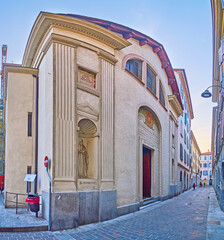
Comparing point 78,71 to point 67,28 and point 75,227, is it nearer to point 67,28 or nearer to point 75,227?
point 67,28

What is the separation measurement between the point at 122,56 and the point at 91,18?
2261 mm

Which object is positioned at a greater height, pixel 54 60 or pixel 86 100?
pixel 54 60

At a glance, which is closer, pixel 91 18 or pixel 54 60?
pixel 54 60

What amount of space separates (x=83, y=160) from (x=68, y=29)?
500 cm

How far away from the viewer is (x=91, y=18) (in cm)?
1231

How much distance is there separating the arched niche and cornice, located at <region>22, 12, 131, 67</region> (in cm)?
347

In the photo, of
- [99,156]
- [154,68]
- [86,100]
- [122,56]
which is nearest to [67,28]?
[86,100]

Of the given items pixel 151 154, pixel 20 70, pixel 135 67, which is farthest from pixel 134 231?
pixel 151 154

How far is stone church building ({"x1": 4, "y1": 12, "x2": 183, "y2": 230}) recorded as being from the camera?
30.9 ft

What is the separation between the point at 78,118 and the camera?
32.9 ft

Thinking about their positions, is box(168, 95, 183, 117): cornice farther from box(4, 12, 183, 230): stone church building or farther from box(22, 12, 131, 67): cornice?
box(22, 12, 131, 67): cornice

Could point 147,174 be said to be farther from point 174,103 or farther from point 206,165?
point 206,165

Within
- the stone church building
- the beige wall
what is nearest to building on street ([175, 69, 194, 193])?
the stone church building

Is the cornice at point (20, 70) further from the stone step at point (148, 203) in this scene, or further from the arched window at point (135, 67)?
the stone step at point (148, 203)
